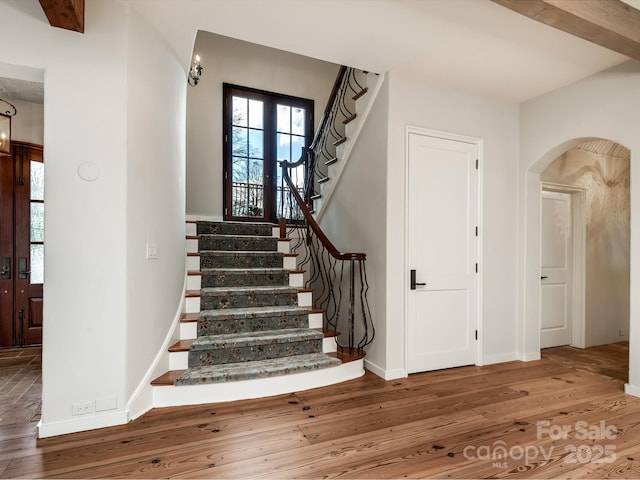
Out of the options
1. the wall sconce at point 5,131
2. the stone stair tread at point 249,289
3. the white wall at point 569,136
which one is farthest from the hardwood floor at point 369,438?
the wall sconce at point 5,131

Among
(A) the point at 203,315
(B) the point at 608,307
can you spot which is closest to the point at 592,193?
(B) the point at 608,307

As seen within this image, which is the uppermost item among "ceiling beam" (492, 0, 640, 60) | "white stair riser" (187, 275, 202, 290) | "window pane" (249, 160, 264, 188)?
"ceiling beam" (492, 0, 640, 60)

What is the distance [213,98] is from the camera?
5.39m

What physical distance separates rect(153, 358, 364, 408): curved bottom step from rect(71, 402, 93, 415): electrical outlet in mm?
419

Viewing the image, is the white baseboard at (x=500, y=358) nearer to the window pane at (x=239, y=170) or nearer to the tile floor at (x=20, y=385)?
the tile floor at (x=20, y=385)

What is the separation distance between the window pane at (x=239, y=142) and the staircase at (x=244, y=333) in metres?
1.76

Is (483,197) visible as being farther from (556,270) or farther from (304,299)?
(304,299)

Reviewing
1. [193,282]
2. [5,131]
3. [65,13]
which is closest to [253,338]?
[193,282]

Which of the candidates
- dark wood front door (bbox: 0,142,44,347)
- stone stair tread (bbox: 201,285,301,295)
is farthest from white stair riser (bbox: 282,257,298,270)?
dark wood front door (bbox: 0,142,44,347)

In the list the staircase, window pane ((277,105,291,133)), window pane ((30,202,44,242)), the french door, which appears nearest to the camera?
the staircase

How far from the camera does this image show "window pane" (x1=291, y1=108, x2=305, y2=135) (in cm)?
593

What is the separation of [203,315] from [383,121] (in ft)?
8.00

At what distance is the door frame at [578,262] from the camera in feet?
14.8

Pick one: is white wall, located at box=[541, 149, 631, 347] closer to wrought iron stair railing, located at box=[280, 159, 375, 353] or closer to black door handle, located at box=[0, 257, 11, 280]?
wrought iron stair railing, located at box=[280, 159, 375, 353]
